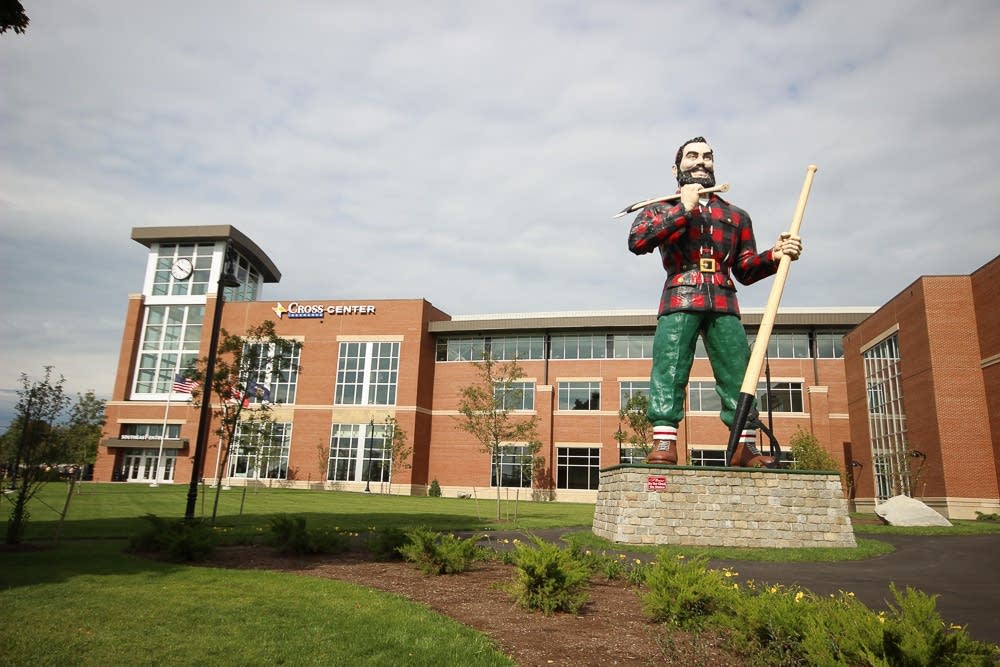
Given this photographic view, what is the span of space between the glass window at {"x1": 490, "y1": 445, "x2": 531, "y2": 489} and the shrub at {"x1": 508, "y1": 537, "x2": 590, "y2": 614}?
121ft

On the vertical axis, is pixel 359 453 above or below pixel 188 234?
below

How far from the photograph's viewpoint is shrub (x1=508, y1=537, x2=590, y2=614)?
272 inches

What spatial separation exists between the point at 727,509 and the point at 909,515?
1159 centimetres

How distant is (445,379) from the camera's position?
160ft

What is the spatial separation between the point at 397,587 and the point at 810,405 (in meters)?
39.4

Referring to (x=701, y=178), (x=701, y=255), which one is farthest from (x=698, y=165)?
(x=701, y=255)

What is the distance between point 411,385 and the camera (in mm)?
46781

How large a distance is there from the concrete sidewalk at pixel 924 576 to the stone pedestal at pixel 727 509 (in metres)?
0.83

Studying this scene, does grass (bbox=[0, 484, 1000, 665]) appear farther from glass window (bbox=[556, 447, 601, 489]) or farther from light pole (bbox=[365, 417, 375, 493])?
glass window (bbox=[556, 447, 601, 489])

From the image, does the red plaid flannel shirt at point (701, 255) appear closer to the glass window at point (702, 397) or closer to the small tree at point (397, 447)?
the glass window at point (702, 397)

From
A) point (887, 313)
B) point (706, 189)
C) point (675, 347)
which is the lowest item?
point (675, 347)

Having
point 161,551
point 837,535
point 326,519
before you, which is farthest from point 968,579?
point 326,519

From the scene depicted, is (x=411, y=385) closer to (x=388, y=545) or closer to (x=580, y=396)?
(x=580, y=396)

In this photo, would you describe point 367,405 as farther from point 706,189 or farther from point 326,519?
point 706,189
